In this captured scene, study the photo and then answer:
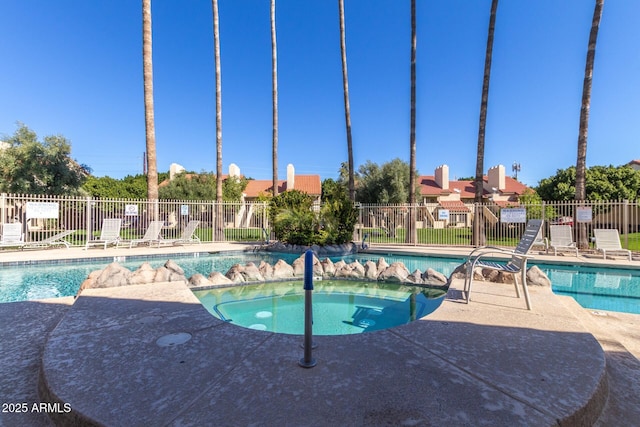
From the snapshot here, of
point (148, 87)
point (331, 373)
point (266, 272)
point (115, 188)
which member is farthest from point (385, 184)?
point (115, 188)

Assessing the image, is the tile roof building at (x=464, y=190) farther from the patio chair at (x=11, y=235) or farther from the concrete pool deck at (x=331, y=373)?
the concrete pool deck at (x=331, y=373)

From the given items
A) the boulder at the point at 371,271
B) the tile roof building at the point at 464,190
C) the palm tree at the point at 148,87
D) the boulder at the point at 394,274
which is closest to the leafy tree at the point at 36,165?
the palm tree at the point at 148,87

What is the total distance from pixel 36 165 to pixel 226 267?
49.0 ft

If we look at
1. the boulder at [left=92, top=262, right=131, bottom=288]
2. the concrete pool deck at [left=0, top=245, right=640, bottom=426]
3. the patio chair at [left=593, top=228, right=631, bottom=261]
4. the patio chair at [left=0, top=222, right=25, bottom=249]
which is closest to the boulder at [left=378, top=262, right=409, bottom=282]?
the concrete pool deck at [left=0, top=245, right=640, bottom=426]

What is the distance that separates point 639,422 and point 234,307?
482cm

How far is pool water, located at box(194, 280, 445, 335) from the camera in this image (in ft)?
15.2

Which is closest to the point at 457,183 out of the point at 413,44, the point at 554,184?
the point at 554,184

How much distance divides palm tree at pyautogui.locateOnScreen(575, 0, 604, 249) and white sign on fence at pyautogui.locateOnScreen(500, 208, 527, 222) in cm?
189

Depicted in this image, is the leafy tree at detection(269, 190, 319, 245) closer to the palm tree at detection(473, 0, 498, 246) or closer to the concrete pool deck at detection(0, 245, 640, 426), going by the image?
the palm tree at detection(473, 0, 498, 246)

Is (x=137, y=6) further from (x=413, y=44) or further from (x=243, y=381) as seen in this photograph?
(x=243, y=381)

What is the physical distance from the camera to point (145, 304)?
3.95m

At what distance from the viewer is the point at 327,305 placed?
5.64 metres

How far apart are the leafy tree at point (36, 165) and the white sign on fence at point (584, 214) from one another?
2506cm

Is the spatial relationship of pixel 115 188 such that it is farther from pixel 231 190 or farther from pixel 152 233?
pixel 152 233
